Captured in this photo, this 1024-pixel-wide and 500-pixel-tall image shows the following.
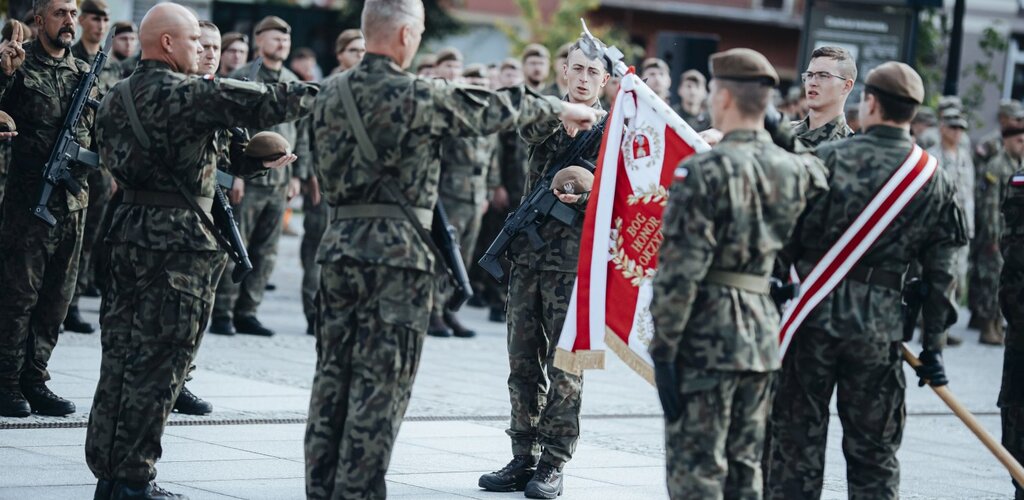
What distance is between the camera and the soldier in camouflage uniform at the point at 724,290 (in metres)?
5.21

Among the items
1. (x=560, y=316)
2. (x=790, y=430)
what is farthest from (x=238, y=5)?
(x=790, y=430)

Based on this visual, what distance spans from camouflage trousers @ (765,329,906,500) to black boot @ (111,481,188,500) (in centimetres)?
267

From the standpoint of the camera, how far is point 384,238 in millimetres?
5715

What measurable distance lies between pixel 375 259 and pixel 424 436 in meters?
3.08

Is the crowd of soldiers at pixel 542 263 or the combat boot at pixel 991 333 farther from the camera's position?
the combat boot at pixel 991 333

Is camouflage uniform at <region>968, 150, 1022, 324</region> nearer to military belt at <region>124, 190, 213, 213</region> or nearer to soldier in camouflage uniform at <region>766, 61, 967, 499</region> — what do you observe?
soldier in camouflage uniform at <region>766, 61, 967, 499</region>

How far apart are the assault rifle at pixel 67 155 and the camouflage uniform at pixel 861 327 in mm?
4102

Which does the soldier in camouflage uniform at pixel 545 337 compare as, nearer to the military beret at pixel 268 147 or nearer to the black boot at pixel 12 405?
the military beret at pixel 268 147

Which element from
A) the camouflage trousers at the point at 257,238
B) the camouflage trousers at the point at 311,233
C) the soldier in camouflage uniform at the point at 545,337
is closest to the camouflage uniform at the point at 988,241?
the camouflage trousers at the point at 311,233

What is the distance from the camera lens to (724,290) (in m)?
5.35

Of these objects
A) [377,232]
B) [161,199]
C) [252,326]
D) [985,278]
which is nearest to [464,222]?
[252,326]

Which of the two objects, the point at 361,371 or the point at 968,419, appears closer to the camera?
the point at 361,371

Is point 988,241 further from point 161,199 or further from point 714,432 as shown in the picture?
point 161,199

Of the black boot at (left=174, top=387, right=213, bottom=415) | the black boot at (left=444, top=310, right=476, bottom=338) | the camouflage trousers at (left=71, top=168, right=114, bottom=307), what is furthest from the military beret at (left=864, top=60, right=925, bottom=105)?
the black boot at (left=444, top=310, right=476, bottom=338)
